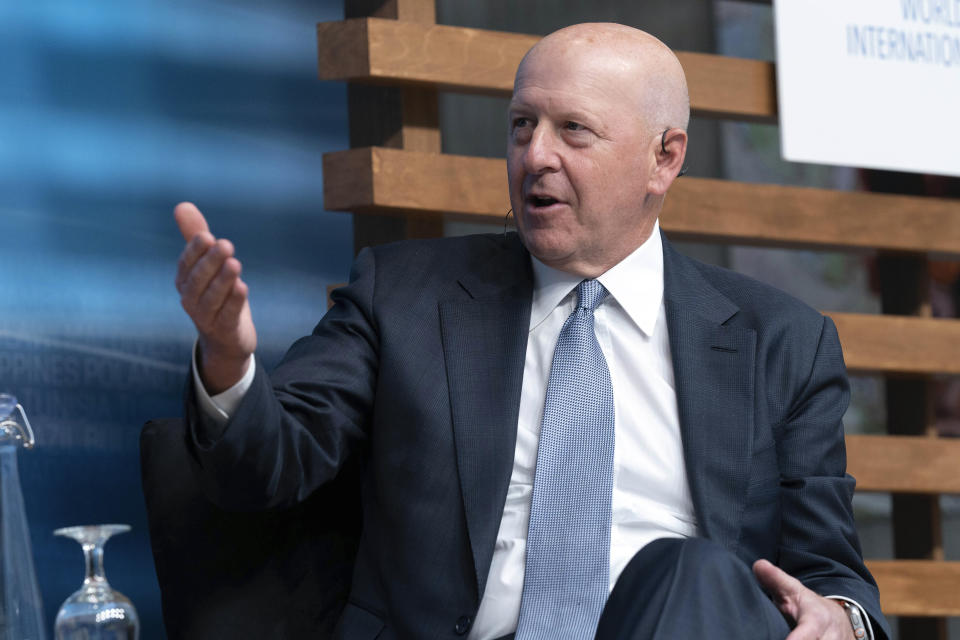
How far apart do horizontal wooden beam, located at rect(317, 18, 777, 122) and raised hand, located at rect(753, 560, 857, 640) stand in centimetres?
113

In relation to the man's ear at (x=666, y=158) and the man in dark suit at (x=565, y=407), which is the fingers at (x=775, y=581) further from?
the man's ear at (x=666, y=158)

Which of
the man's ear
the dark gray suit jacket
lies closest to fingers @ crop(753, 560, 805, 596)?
the dark gray suit jacket

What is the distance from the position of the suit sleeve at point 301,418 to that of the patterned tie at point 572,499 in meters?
0.27

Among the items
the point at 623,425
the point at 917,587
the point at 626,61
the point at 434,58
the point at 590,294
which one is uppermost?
the point at 434,58

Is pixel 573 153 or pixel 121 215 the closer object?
pixel 573 153

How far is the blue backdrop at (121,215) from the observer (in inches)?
80.9

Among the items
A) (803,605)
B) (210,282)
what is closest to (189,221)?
(210,282)

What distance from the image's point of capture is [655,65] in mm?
1848

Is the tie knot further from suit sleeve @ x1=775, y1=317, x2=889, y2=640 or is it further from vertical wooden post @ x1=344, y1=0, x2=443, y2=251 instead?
vertical wooden post @ x1=344, y1=0, x2=443, y2=251

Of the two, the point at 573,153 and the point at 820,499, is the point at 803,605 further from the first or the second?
the point at 573,153

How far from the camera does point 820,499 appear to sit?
5.67 ft

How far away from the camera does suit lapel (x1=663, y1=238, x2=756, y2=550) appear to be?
66.0 inches

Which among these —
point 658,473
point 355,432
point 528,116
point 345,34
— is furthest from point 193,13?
point 658,473

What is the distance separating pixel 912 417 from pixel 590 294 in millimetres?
1590
